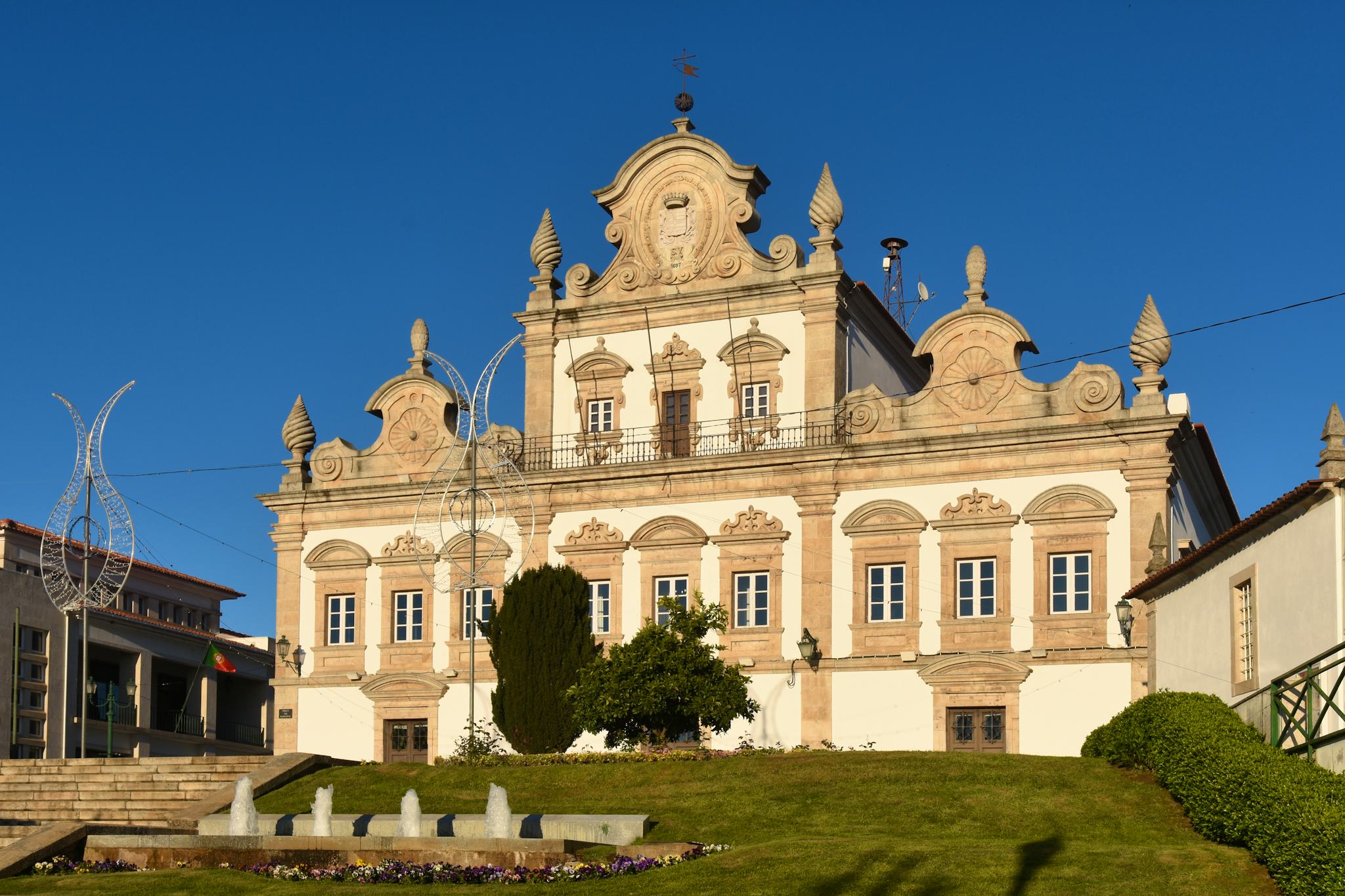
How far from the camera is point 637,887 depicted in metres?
21.8

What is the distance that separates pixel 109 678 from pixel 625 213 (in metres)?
26.8

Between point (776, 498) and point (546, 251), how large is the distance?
9.04m

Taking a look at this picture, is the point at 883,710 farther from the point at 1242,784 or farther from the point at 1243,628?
the point at 1242,784

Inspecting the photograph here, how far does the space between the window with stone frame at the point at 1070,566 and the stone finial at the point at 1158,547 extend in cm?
209

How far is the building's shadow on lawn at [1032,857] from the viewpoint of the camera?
67.5 feet

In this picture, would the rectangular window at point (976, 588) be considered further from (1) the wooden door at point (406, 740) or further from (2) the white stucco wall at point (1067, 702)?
(1) the wooden door at point (406, 740)

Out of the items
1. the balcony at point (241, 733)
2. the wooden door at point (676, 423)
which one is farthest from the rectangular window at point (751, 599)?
the balcony at point (241, 733)

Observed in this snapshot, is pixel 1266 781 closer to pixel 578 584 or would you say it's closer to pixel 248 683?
pixel 578 584

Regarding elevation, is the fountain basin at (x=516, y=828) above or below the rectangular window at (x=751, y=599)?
below

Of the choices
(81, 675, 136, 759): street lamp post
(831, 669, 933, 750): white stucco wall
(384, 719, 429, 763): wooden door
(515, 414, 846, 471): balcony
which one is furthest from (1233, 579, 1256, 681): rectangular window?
(81, 675, 136, 759): street lamp post

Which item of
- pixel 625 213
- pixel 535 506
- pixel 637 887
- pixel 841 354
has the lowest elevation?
pixel 637 887

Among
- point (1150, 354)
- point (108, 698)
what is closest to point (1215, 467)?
point (1150, 354)

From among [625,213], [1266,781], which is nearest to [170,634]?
[625,213]

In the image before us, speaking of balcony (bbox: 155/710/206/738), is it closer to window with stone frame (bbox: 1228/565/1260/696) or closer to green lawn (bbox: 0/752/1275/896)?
green lawn (bbox: 0/752/1275/896)
